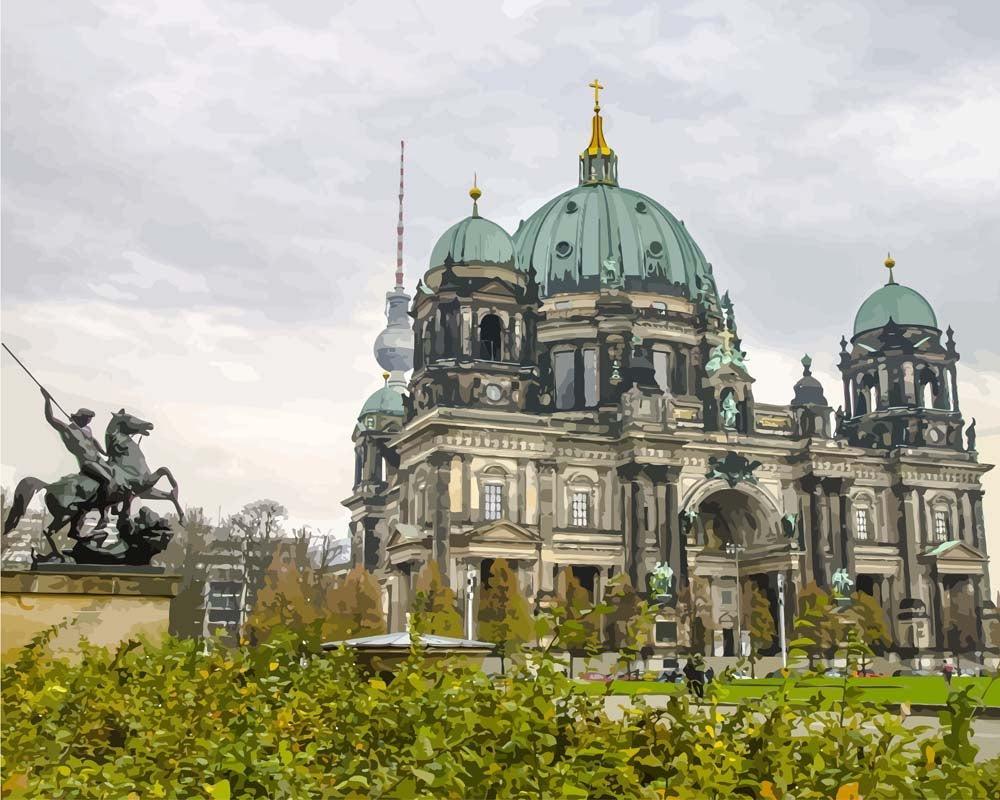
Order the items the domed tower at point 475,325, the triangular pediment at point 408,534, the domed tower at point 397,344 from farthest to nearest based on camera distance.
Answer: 1. the domed tower at point 397,344
2. the domed tower at point 475,325
3. the triangular pediment at point 408,534

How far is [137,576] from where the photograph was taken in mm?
23062

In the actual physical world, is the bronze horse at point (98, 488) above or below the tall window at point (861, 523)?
below

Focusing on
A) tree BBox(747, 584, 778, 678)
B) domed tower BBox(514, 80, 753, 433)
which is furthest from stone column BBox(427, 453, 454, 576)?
tree BBox(747, 584, 778, 678)

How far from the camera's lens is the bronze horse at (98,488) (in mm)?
23438

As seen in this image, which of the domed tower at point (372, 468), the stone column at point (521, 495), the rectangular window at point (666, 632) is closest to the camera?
the rectangular window at point (666, 632)

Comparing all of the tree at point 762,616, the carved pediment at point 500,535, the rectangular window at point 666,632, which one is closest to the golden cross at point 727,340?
the tree at point 762,616

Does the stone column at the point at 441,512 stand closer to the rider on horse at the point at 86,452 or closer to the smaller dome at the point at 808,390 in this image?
the smaller dome at the point at 808,390

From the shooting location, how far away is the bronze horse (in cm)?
2344

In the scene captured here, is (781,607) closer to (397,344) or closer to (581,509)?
(581,509)

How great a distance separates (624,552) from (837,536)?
16.0 m

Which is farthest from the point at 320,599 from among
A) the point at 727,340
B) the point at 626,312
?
the point at 727,340

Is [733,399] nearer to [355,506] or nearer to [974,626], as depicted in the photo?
[974,626]

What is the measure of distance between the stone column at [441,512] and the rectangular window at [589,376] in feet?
53.9

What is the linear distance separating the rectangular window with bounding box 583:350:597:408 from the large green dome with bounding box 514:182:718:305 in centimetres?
523
